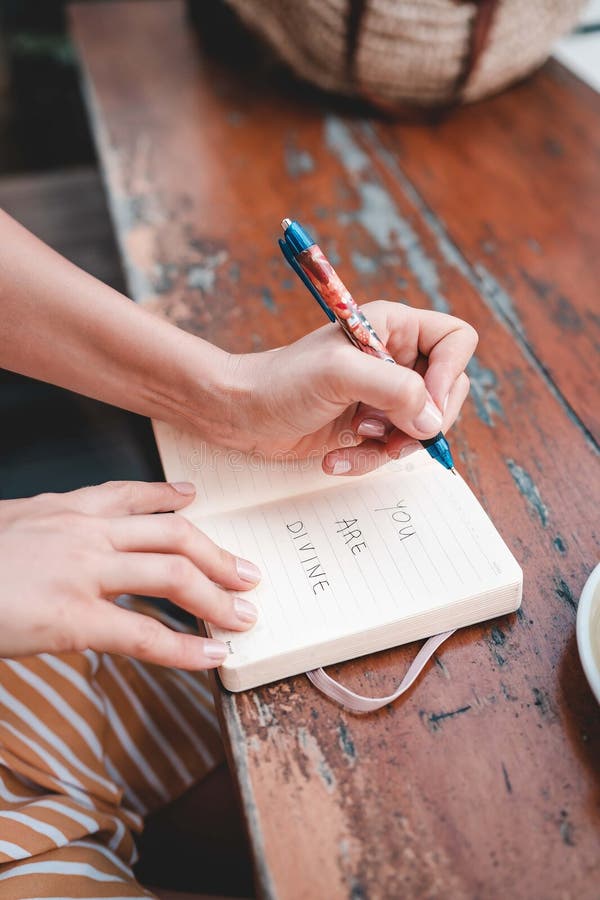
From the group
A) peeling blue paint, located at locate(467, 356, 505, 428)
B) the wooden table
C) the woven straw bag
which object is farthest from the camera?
the woven straw bag

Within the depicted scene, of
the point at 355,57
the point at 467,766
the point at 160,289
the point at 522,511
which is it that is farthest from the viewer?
the point at 355,57

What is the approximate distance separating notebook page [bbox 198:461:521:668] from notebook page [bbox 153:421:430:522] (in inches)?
0.4

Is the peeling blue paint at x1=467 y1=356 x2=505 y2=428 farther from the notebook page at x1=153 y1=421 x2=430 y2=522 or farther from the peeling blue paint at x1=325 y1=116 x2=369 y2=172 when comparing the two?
the peeling blue paint at x1=325 y1=116 x2=369 y2=172

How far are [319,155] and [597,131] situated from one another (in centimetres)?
47

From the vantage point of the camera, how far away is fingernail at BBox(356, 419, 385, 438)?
2.34 feet

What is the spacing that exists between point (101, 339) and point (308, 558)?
0.33 metres

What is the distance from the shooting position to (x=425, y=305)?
0.93m

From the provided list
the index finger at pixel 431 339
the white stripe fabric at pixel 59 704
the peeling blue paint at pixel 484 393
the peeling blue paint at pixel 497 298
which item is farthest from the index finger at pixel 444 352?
the white stripe fabric at pixel 59 704

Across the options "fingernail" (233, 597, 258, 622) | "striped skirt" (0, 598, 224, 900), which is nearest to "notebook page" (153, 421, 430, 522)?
"fingernail" (233, 597, 258, 622)

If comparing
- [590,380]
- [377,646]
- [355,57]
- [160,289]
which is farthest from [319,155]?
[377,646]

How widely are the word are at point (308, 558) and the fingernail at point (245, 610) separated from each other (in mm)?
54

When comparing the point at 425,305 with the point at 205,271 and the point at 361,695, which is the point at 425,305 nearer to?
the point at 205,271

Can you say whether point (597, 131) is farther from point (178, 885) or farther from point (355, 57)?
point (178, 885)

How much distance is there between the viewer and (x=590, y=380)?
83 centimetres
